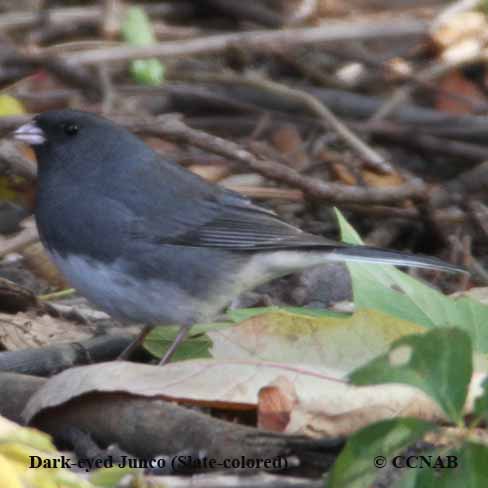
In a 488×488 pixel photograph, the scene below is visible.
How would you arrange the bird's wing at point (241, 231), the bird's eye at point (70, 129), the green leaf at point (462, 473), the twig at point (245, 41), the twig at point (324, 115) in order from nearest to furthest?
the green leaf at point (462, 473)
the bird's wing at point (241, 231)
the bird's eye at point (70, 129)
the twig at point (324, 115)
the twig at point (245, 41)

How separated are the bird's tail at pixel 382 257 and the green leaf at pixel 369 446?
1.13 m

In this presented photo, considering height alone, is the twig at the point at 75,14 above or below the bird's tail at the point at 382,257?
above

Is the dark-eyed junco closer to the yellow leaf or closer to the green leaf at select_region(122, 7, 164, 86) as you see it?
the yellow leaf

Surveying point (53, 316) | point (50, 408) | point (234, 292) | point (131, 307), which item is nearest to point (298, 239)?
point (234, 292)

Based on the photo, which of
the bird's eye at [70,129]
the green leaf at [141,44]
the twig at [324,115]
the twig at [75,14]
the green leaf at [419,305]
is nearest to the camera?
the green leaf at [419,305]

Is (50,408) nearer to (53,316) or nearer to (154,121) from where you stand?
(53,316)

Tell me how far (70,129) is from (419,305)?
1.29 metres

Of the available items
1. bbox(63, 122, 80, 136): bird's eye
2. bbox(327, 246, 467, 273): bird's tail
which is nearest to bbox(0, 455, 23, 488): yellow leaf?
bbox(327, 246, 467, 273): bird's tail

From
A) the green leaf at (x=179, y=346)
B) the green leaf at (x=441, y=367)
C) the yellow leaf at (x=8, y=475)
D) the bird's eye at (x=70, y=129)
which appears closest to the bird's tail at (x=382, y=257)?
the green leaf at (x=179, y=346)

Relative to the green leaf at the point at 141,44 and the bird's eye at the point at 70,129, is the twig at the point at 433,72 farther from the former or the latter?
the bird's eye at the point at 70,129

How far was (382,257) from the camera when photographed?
2758 millimetres

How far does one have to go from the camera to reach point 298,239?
119 inches

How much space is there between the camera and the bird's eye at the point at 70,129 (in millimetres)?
3215

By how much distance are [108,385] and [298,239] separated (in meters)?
0.99
